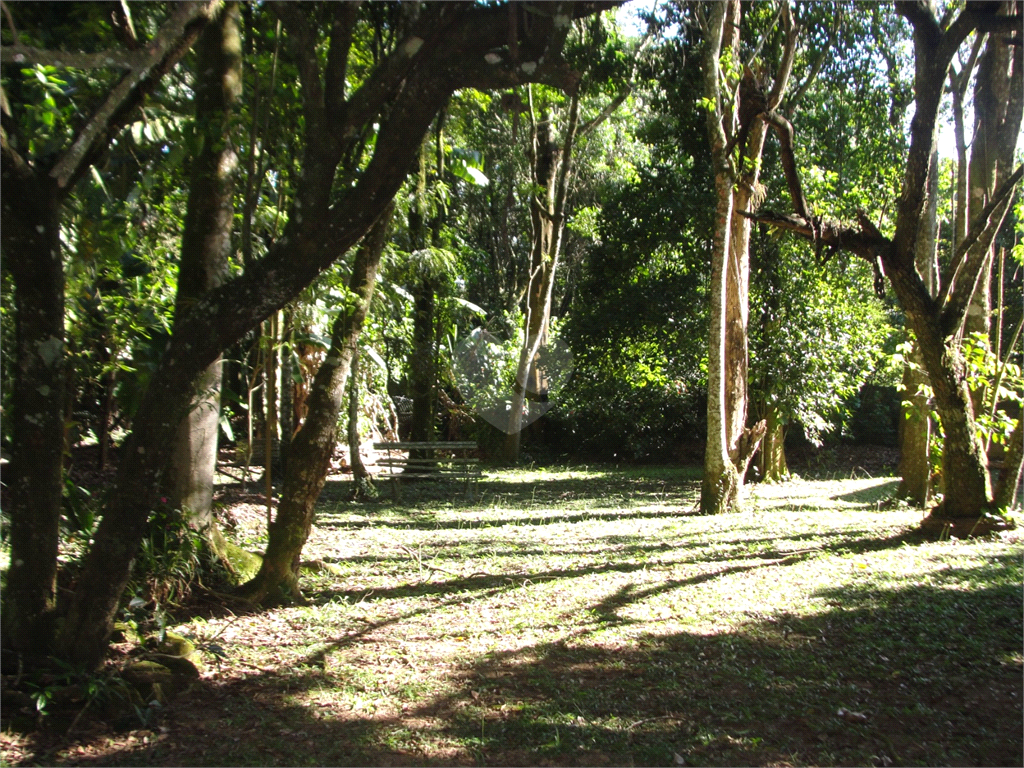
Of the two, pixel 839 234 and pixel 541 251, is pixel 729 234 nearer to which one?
pixel 839 234

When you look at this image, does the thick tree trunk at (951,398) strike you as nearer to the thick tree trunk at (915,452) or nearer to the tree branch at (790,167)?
the tree branch at (790,167)

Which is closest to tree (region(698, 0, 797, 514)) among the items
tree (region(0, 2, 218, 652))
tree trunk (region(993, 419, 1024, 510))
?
tree trunk (region(993, 419, 1024, 510))

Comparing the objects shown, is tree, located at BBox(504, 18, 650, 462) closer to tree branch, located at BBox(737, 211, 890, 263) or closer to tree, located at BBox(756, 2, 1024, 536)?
tree branch, located at BBox(737, 211, 890, 263)

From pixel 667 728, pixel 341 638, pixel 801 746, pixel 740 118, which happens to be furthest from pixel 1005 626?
pixel 740 118

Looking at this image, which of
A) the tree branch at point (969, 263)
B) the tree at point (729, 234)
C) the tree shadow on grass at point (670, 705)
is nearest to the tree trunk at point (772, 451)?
the tree at point (729, 234)

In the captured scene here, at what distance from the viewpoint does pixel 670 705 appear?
13.8 ft

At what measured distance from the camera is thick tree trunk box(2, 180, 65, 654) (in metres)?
4.02

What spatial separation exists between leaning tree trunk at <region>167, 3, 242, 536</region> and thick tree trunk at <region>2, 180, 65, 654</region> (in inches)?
71.8

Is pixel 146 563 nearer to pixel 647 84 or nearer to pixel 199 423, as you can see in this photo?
pixel 199 423

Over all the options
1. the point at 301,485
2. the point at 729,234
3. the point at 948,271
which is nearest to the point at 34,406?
the point at 301,485

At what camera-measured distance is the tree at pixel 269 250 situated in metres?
4.03

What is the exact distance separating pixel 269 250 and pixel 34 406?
140 centimetres

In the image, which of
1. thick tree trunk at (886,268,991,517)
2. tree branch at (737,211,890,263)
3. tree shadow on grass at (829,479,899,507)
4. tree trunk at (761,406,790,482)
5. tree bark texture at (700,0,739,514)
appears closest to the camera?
thick tree trunk at (886,268,991,517)

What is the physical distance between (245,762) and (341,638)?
5.59 feet
